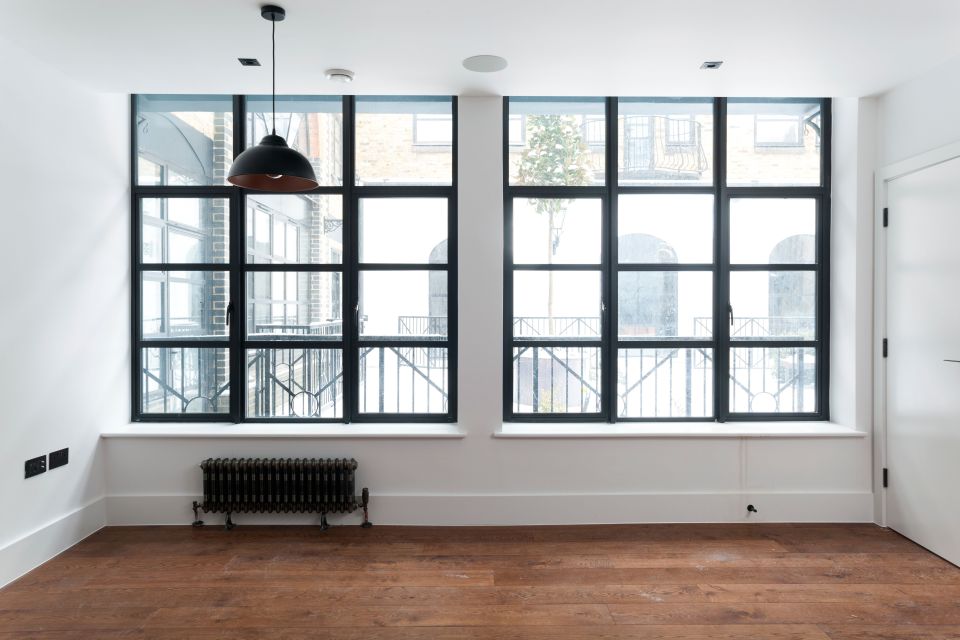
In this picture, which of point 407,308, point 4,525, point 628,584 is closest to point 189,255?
point 407,308

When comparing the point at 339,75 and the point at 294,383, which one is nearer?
the point at 339,75

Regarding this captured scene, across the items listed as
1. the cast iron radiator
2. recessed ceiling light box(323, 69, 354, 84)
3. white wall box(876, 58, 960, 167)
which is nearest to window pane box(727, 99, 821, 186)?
white wall box(876, 58, 960, 167)

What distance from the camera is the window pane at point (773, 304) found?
394cm

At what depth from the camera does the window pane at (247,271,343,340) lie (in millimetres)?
3908

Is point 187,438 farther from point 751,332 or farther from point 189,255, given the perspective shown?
point 751,332

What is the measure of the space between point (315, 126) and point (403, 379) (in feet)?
6.50

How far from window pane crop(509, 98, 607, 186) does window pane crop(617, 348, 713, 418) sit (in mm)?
1416

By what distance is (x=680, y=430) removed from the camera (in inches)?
147

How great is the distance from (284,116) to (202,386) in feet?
6.87

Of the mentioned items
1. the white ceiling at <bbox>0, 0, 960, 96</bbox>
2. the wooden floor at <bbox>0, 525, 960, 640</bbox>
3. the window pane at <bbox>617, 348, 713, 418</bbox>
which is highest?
the white ceiling at <bbox>0, 0, 960, 96</bbox>

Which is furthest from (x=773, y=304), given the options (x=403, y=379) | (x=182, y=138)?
(x=182, y=138)

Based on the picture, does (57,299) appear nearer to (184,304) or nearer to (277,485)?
(184,304)

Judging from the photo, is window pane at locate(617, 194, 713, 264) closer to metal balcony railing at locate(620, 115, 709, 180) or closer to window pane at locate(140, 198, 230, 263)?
metal balcony railing at locate(620, 115, 709, 180)

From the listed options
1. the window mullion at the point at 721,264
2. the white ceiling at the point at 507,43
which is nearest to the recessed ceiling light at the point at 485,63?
the white ceiling at the point at 507,43
